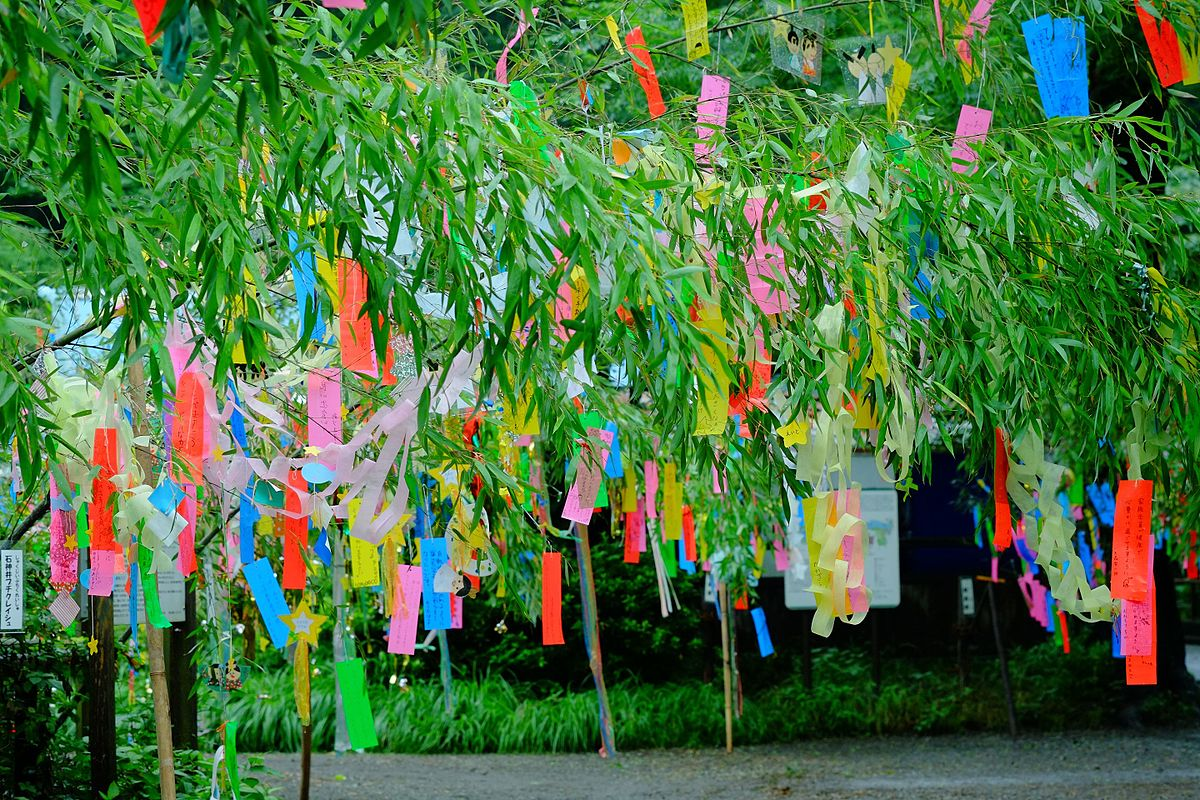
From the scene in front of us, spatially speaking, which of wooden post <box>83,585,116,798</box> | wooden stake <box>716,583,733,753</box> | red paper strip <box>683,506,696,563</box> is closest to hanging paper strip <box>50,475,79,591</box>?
wooden post <box>83,585,116,798</box>

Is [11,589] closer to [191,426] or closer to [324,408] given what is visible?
[191,426]

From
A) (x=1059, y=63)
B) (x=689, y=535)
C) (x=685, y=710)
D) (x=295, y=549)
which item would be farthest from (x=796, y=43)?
(x=685, y=710)

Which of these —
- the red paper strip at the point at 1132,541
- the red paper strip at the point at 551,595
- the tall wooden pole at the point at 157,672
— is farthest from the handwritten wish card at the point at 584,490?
the red paper strip at the point at 1132,541

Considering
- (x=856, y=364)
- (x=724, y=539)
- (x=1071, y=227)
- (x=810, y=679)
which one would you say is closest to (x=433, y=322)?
(x=856, y=364)

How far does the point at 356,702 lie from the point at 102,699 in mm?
1402

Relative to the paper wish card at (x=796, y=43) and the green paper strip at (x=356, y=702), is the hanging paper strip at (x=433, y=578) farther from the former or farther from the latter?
the paper wish card at (x=796, y=43)

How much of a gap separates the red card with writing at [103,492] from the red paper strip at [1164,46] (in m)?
2.66

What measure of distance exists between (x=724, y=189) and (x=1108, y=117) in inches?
36.6

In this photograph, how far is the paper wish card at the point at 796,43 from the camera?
11.3 feet

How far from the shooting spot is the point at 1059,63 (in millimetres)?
3172

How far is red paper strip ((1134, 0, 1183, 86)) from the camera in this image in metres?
3.18

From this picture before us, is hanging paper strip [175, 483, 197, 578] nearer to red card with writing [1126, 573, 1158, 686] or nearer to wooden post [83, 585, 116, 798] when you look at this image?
wooden post [83, 585, 116, 798]

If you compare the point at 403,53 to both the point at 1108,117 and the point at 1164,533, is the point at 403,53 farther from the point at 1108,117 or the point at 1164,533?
the point at 1164,533

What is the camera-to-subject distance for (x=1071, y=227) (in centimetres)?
294
